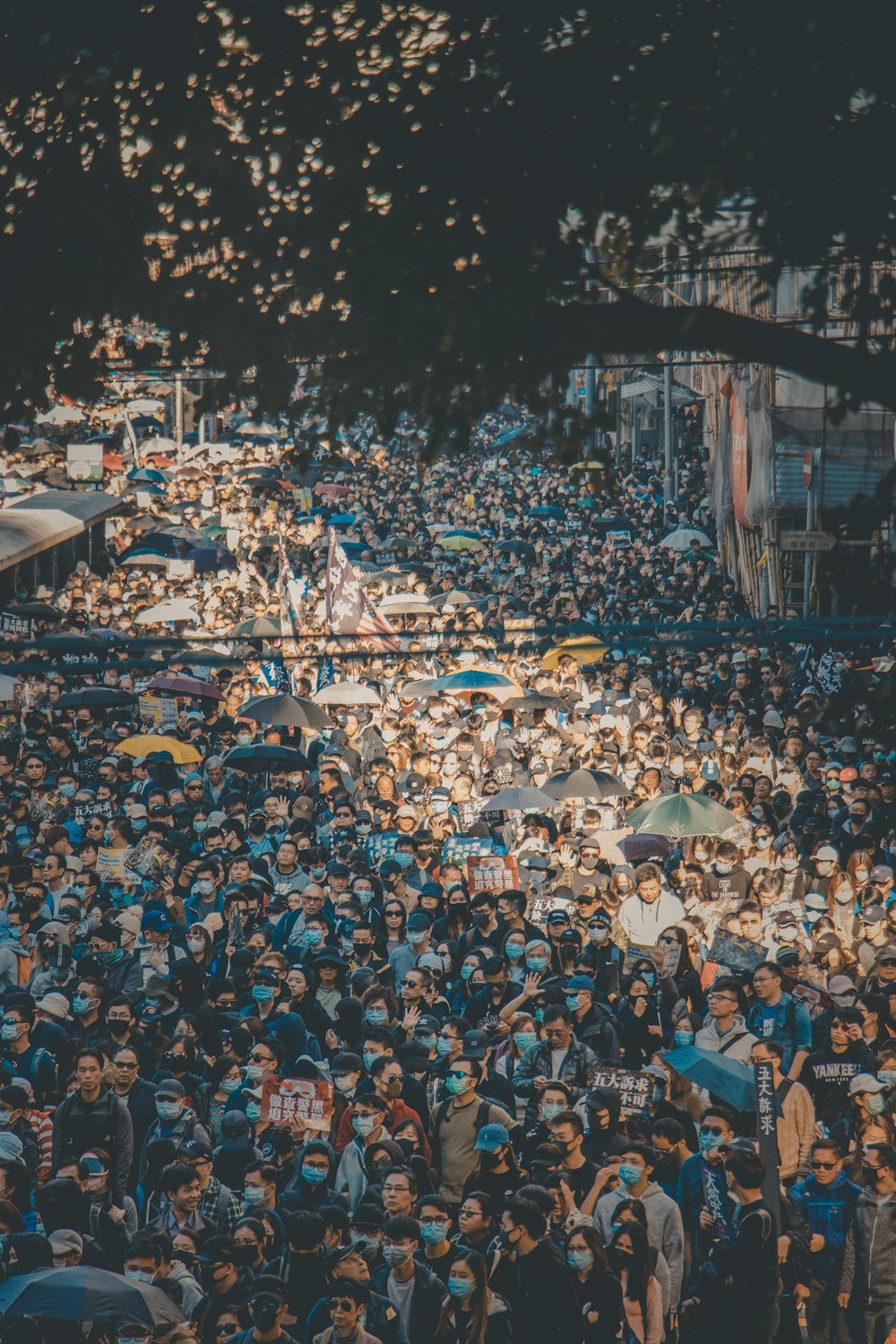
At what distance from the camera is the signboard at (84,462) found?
3656 centimetres

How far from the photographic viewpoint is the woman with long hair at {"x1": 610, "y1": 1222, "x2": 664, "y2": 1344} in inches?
257

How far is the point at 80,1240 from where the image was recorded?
6562 millimetres

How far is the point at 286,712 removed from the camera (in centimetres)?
1479

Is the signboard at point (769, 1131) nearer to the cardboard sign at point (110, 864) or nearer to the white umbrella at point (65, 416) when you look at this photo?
the cardboard sign at point (110, 864)

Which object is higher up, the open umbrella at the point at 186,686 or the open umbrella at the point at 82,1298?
the open umbrella at the point at 82,1298

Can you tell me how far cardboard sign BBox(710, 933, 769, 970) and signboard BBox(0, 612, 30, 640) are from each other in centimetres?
1076

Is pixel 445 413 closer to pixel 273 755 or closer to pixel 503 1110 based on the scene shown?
pixel 503 1110

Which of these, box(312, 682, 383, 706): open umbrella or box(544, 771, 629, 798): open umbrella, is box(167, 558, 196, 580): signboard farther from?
box(544, 771, 629, 798): open umbrella

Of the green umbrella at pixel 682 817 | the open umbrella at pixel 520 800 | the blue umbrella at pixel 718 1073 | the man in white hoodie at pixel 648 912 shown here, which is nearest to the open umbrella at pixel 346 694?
the open umbrella at pixel 520 800

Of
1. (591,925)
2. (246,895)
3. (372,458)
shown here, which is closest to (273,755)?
(246,895)

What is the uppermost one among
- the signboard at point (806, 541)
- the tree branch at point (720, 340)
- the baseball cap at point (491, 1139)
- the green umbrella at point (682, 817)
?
the tree branch at point (720, 340)

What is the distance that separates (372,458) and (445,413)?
1583 inches

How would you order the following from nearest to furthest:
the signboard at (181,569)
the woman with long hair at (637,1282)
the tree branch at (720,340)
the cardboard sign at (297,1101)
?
the tree branch at (720,340)
the woman with long hair at (637,1282)
the cardboard sign at (297,1101)
the signboard at (181,569)

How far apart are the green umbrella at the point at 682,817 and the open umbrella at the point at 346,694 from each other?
4797 mm
